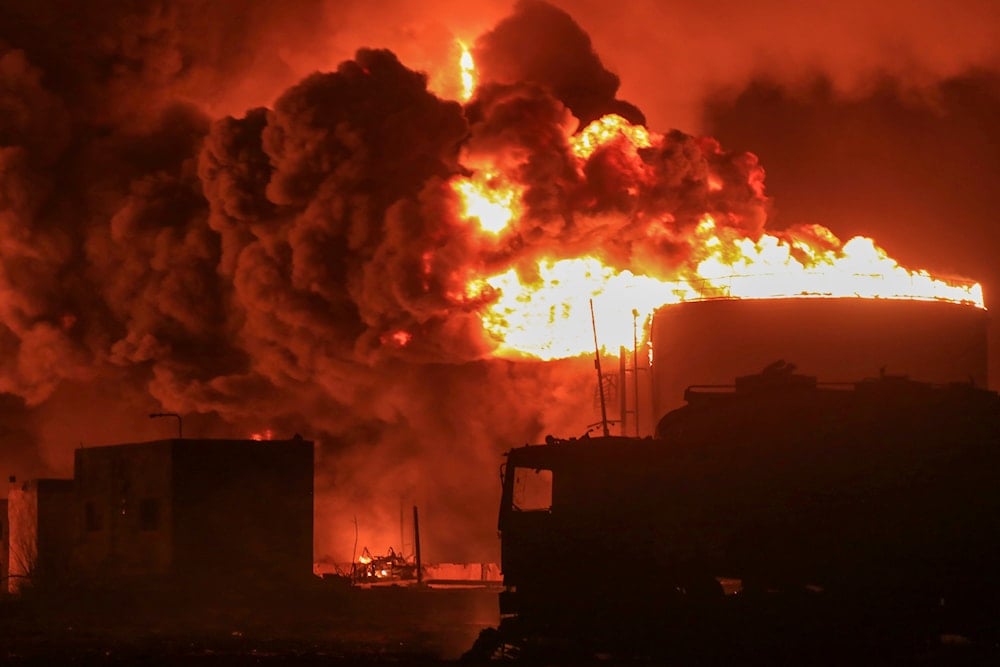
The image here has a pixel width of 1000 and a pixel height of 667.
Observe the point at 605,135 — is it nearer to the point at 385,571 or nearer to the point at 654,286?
the point at 654,286

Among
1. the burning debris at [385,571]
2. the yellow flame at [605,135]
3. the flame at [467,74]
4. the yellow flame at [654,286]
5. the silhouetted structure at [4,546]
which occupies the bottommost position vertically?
the burning debris at [385,571]

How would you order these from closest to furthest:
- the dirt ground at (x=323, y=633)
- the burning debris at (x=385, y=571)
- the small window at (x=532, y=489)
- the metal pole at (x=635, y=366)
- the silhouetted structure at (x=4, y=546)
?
the dirt ground at (x=323, y=633) → the small window at (x=532, y=489) → the metal pole at (x=635, y=366) → the burning debris at (x=385, y=571) → the silhouetted structure at (x=4, y=546)

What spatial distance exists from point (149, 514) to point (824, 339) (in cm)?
2078

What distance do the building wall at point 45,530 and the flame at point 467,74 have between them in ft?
61.4

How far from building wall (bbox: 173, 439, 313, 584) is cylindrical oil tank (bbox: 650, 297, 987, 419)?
1209cm

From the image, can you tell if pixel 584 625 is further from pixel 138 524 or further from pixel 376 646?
pixel 138 524

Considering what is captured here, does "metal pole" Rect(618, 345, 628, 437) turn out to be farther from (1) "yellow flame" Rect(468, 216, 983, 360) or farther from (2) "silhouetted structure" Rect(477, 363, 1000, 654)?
(2) "silhouetted structure" Rect(477, 363, 1000, 654)

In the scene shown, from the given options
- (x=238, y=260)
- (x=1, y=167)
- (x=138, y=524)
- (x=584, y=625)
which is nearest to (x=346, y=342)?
(x=238, y=260)

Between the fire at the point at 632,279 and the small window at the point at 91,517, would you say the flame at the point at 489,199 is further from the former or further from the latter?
the small window at the point at 91,517

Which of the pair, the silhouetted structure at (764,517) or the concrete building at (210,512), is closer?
the silhouetted structure at (764,517)

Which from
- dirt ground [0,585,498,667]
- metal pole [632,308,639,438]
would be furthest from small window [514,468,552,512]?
metal pole [632,308,639,438]

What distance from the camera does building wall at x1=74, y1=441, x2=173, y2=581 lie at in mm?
49094

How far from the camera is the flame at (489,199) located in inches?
1986

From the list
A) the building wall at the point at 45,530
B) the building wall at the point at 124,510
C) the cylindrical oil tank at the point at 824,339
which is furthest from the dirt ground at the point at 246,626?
the cylindrical oil tank at the point at 824,339
